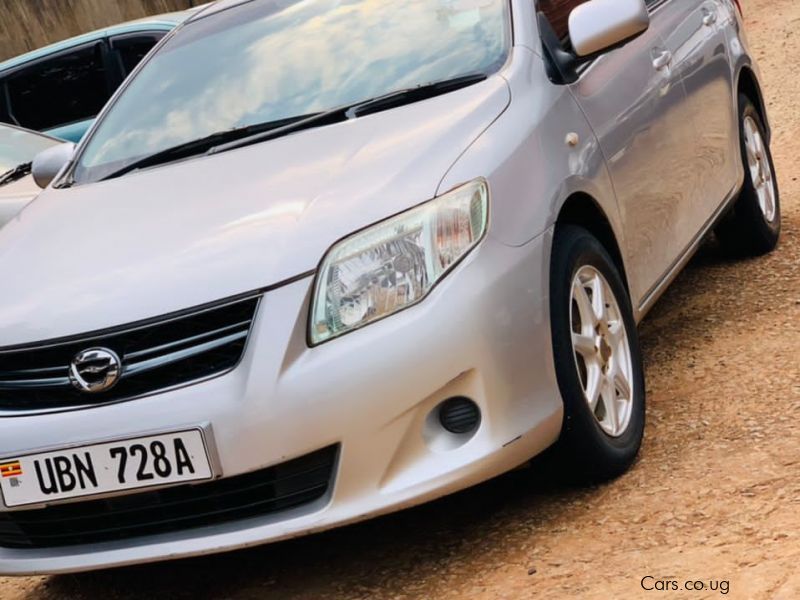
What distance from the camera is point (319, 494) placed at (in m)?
3.44

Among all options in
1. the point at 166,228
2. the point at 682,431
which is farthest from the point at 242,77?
the point at 682,431

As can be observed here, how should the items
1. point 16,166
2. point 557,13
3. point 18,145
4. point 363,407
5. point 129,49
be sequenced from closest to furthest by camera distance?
point 363,407 < point 557,13 < point 16,166 < point 18,145 < point 129,49

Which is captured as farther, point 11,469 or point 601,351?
point 601,351

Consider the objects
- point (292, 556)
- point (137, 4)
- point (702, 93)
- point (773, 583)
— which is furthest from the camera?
point (137, 4)

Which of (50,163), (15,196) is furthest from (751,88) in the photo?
(15,196)

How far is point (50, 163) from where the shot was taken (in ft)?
16.5

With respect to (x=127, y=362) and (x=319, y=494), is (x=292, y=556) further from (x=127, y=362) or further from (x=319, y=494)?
(x=127, y=362)

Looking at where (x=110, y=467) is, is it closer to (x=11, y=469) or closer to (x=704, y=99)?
(x=11, y=469)

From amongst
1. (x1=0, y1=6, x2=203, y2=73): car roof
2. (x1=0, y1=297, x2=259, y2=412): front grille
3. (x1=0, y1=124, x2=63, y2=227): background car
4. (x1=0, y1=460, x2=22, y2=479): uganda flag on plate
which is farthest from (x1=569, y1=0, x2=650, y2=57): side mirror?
(x1=0, y1=6, x2=203, y2=73): car roof

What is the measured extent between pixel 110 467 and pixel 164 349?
299mm

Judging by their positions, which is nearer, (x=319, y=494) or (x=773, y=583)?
(x=773, y=583)

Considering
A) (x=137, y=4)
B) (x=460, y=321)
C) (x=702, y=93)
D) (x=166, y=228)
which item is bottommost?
(x=137, y=4)

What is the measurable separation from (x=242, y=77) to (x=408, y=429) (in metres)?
1.67

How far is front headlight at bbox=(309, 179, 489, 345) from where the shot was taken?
3.38 metres
